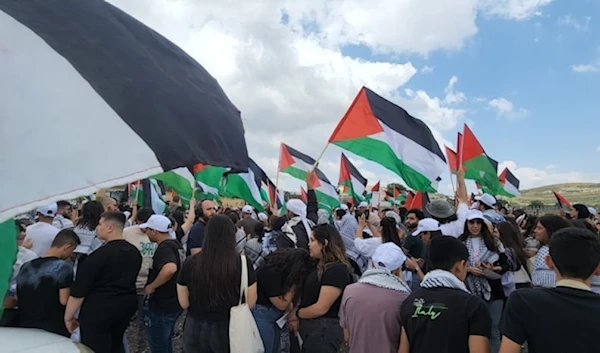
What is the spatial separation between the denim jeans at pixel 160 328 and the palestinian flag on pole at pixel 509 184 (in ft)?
43.5

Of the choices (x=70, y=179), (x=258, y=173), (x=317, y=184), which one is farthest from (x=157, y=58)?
(x=317, y=184)

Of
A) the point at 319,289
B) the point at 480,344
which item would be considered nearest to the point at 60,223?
the point at 319,289

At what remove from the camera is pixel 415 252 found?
584 centimetres

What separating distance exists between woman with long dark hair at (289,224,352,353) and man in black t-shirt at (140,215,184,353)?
1337mm

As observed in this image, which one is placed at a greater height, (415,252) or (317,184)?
(317,184)

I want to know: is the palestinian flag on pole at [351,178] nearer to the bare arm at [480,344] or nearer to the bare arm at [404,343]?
the bare arm at [404,343]

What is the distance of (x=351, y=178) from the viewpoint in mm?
13914

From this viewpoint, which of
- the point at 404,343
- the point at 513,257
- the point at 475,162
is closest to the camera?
the point at 404,343

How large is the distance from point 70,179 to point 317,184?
1033 cm

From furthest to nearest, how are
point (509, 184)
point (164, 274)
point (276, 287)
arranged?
point (509, 184) < point (164, 274) < point (276, 287)

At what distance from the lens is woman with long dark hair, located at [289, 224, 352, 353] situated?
3.90 m

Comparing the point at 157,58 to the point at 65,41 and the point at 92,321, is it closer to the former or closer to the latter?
the point at 65,41

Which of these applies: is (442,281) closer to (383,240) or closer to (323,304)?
(323,304)

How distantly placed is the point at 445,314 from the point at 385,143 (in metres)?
4.53
